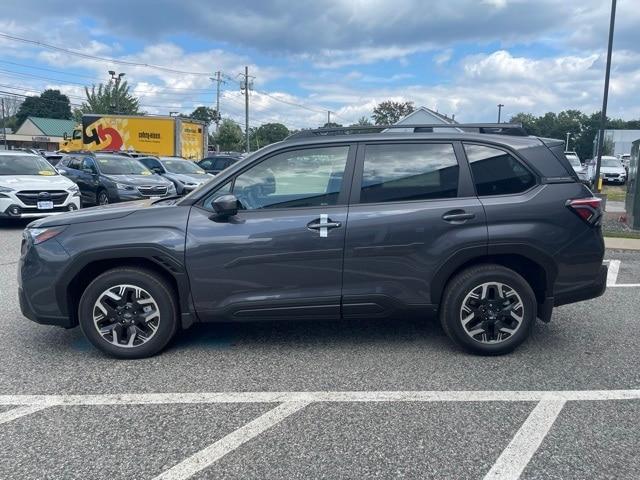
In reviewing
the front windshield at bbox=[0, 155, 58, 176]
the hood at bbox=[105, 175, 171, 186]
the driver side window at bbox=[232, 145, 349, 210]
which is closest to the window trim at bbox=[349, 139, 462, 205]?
the driver side window at bbox=[232, 145, 349, 210]

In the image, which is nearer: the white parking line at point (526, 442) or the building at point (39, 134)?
the white parking line at point (526, 442)

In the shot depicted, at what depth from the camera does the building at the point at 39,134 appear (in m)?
85.9

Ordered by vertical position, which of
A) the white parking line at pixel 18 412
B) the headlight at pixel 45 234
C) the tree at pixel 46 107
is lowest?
the white parking line at pixel 18 412

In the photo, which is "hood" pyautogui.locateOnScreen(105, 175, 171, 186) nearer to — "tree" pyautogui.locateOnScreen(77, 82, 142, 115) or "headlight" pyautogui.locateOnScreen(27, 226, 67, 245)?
"headlight" pyautogui.locateOnScreen(27, 226, 67, 245)

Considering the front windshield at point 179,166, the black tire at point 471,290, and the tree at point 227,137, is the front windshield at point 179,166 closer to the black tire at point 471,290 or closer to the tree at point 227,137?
the black tire at point 471,290

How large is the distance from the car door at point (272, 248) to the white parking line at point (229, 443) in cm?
93

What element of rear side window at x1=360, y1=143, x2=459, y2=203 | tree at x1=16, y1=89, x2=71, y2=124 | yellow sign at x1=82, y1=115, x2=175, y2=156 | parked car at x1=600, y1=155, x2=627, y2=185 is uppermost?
tree at x1=16, y1=89, x2=71, y2=124

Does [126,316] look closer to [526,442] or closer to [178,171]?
[526,442]

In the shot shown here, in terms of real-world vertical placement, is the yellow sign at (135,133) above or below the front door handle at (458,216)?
above

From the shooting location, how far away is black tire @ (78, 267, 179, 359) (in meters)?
4.10

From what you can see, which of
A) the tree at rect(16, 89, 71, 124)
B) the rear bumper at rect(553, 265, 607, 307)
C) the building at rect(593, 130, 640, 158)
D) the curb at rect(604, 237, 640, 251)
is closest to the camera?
the rear bumper at rect(553, 265, 607, 307)

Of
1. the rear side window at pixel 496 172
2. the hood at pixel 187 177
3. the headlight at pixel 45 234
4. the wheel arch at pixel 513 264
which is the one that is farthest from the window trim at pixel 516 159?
the hood at pixel 187 177

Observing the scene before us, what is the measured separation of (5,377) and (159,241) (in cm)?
148

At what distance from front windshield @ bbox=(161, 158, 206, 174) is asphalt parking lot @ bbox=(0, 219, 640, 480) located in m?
13.9
